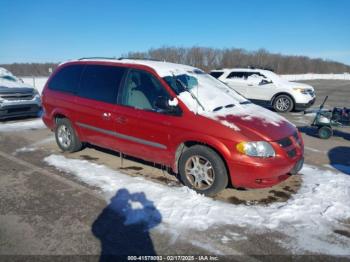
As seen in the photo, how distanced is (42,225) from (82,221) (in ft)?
1.41

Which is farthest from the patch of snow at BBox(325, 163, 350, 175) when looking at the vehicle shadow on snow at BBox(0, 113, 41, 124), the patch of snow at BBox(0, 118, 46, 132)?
the vehicle shadow on snow at BBox(0, 113, 41, 124)

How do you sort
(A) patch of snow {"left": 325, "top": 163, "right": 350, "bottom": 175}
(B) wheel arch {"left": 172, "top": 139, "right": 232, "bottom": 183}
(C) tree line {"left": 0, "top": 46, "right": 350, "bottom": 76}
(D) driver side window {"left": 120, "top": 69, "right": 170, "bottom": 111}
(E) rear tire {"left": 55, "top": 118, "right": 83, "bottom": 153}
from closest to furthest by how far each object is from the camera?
(B) wheel arch {"left": 172, "top": 139, "right": 232, "bottom": 183}, (D) driver side window {"left": 120, "top": 69, "right": 170, "bottom": 111}, (A) patch of snow {"left": 325, "top": 163, "right": 350, "bottom": 175}, (E) rear tire {"left": 55, "top": 118, "right": 83, "bottom": 153}, (C) tree line {"left": 0, "top": 46, "right": 350, "bottom": 76}

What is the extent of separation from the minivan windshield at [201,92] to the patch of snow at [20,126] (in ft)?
18.9

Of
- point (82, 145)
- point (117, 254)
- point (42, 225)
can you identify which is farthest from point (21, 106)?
point (117, 254)

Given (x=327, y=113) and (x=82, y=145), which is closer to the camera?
(x=82, y=145)

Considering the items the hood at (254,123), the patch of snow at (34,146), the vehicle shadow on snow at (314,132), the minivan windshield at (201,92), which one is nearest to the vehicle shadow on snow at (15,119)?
the patch of snow at (34,146)

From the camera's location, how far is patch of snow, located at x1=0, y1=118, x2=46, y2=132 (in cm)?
877

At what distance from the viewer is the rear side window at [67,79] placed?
19.4 ft

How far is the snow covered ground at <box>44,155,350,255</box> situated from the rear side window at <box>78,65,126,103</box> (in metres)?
1.37

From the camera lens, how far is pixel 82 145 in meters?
6.29

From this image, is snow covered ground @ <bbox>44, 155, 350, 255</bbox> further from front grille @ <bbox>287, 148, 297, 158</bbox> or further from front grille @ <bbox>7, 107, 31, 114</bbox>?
front grille @ <bbox>7, 107, 31, 114</bbox>

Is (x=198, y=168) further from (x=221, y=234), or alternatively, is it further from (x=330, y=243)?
(x=330, y=243)

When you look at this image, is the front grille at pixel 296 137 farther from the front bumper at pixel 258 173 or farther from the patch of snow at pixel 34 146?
the patch of snow at pixel 34 146

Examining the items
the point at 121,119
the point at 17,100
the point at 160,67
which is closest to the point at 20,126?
the point at 17,100
